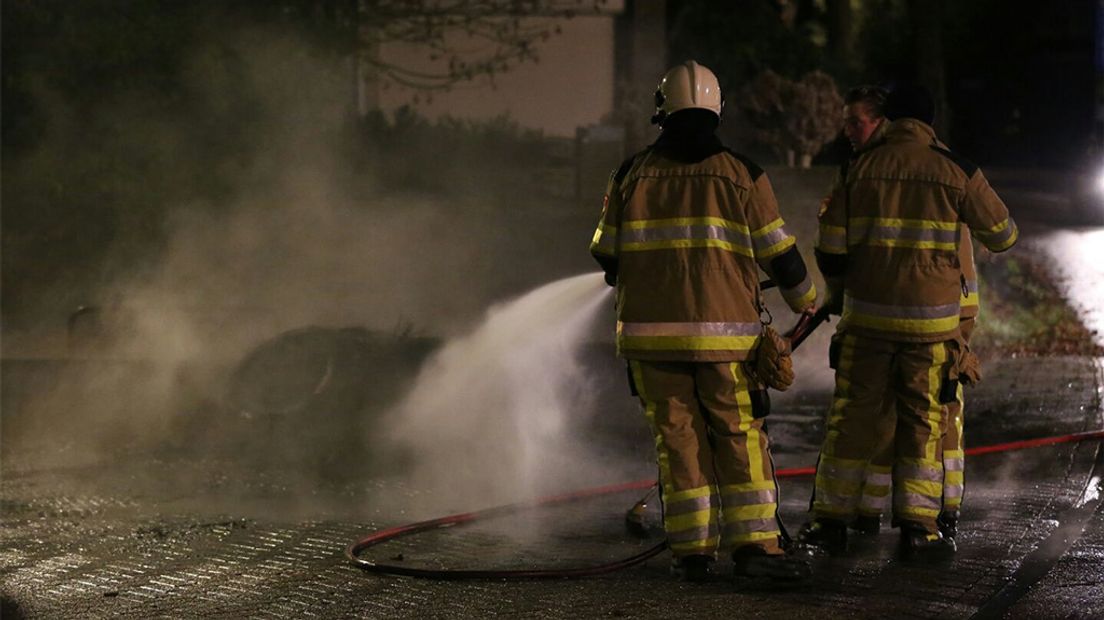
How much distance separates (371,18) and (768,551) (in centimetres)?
999

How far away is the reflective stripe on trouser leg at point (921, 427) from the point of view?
18.7ft

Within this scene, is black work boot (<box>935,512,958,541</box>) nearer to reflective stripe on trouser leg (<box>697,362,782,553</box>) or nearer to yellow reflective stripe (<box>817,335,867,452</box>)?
yellow reflective stripe (<box>817,335,867,452</box>)

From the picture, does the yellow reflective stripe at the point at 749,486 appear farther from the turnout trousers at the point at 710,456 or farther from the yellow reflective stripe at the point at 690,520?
the yellow reflective stripe at the point at 690,520

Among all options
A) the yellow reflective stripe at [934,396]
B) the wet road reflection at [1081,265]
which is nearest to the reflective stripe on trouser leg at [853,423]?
the yellow reflective stripe at [934,396]

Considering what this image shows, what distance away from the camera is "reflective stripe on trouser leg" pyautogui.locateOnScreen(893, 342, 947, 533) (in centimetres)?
569

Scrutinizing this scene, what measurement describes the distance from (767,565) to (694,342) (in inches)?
30.6

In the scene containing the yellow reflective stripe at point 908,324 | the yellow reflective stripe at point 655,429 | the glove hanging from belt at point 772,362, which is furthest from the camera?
the yellow reflective stripe at point 908,324

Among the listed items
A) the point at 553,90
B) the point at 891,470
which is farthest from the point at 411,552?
the point at 553,90

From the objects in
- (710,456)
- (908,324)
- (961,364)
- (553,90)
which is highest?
(553,90)

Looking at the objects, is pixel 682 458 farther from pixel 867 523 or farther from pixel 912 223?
pixel 912 223

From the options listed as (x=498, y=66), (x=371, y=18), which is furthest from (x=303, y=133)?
(x=498, y=66)

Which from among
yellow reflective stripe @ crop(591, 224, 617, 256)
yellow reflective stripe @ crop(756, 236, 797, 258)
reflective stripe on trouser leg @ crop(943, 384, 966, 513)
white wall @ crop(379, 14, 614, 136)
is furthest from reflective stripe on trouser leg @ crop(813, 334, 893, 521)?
white wall @ crop(379, 14, 614, 136)

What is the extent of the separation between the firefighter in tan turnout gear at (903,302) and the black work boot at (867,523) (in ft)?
0.27

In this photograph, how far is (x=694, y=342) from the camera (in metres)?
5.20
